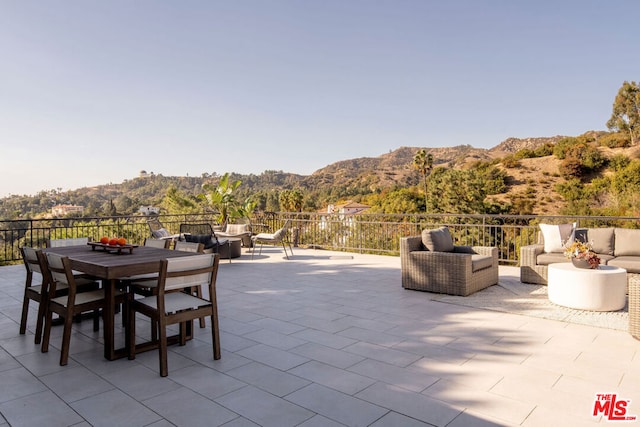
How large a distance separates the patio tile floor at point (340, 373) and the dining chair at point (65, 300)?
0.58 ft

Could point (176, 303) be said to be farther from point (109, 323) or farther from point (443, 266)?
point (443, 266)

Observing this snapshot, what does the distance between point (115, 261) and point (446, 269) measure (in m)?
3.54

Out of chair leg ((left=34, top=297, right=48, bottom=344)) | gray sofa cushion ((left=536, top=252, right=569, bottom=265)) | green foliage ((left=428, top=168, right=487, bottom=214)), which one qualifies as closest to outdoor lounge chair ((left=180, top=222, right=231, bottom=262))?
chair leg ((left=34, top=297, right=48, bottom=344))

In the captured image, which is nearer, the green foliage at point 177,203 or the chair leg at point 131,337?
the chair leg at point 131,337

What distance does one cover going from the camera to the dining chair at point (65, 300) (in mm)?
2715

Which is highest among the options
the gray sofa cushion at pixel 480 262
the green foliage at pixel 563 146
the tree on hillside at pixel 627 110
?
the tree on hillside at pixel 627 110

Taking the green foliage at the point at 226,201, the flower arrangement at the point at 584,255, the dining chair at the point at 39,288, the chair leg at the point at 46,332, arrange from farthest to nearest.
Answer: the green foliage at the point at 226,201 < the flower arrangement at the point at 584,255 < the dining chair at the point at 39,288 < the chair leg at the point at 46,332

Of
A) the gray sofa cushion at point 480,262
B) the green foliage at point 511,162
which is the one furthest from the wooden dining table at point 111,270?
the green foliage at point 511,162

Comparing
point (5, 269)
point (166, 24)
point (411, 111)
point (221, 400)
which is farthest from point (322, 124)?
point (221, 400)

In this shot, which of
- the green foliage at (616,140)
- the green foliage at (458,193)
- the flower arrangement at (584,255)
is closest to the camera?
the flower arrangement at (584,255)

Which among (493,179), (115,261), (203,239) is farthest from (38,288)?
(493,179)

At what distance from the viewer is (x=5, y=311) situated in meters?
4.20

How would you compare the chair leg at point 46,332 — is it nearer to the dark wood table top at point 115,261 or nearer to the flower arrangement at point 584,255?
the dark wood table top at point 115,261

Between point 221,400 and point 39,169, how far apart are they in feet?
70.7
